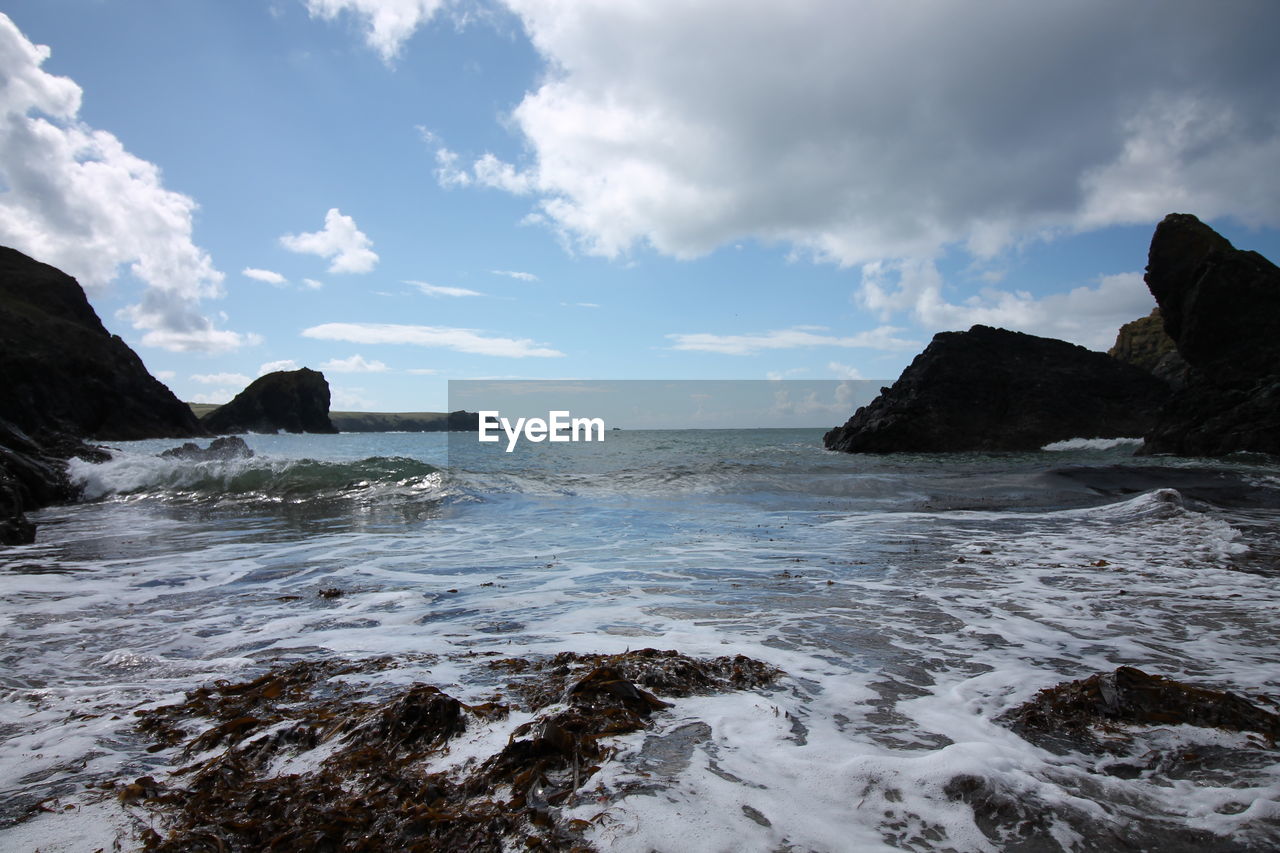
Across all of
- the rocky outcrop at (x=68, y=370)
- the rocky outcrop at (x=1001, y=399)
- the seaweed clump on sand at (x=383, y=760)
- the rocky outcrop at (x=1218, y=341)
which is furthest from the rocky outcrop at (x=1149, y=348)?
the rocky outcrop at (x=68, y=370)

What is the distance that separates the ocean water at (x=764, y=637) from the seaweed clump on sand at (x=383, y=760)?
0.14 m

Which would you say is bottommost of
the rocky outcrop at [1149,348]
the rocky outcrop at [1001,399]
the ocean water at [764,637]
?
the ocean water at [764,637]

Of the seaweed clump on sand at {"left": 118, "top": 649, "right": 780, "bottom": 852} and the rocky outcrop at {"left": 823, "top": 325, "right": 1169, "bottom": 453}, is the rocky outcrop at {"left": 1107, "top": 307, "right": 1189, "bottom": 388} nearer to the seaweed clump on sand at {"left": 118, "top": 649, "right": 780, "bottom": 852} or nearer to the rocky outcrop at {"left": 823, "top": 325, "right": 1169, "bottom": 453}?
the rocky outcrop at {"left": 823, "top": 325, "right": 1169, "bottom": 453}

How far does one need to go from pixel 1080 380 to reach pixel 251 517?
45876 mm

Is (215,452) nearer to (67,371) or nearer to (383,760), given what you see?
(383,760)

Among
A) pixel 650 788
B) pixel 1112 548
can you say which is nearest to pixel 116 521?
pixel 650 788

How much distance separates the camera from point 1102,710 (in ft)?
9.72

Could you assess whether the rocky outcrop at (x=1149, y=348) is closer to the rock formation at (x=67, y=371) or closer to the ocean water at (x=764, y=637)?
the ocean water at (x=764, y=637)

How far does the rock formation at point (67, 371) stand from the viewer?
50594 mm

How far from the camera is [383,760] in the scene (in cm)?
252

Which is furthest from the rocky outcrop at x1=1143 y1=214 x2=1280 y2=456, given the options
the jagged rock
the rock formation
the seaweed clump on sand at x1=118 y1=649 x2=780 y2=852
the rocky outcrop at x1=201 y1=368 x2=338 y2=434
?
the rocky outcrop at x1=201 y1=368 x2=338 y2=434

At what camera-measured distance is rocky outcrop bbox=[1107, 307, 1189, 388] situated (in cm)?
4503

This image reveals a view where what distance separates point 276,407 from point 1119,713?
365 ft

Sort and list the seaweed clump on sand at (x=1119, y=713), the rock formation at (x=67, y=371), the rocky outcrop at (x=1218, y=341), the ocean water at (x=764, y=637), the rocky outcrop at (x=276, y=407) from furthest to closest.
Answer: the rocky outcrop at (x=276, y=407) → the rock formation at (x=67, y=371) → the rocky outcrop at (x=1218, y=341) → the seaweed clump on sand at (x=1119, y=713) → the ocean water at (x=764, y=637)
